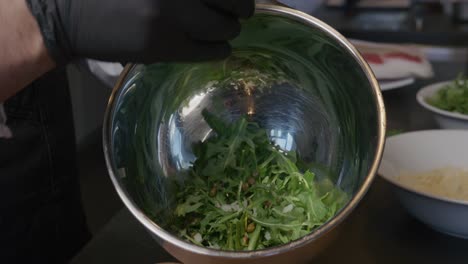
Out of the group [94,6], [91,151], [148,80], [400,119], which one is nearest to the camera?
[94,6]

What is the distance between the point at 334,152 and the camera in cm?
54

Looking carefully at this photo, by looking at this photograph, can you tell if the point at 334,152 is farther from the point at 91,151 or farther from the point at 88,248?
the point at 91,151

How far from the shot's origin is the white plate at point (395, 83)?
1.05 meters

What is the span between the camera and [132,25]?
1.35 feet

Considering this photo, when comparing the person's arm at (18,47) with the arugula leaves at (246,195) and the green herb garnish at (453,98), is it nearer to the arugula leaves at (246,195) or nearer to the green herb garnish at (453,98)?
the arugula leaves at (246,195)

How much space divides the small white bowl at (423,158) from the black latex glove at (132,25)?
29 cm

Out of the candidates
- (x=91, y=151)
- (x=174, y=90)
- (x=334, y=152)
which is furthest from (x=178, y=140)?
Result: (x=91, y=151)

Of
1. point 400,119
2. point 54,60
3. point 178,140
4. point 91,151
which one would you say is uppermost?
point 54,60

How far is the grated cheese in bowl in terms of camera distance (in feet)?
2.07

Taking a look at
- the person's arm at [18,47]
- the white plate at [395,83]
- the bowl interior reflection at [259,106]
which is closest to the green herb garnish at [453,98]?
the white plate at [395,83]

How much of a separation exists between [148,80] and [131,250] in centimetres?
19

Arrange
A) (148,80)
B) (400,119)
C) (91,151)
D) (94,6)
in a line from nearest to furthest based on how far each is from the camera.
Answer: (94,6), (148,80), (400,119), (91,151)

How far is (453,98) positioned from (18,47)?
0.69 meters

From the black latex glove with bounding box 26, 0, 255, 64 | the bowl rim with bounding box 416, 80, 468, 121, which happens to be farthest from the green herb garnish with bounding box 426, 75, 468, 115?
the black latex glove with bounding box 26, 0, 255, 64
